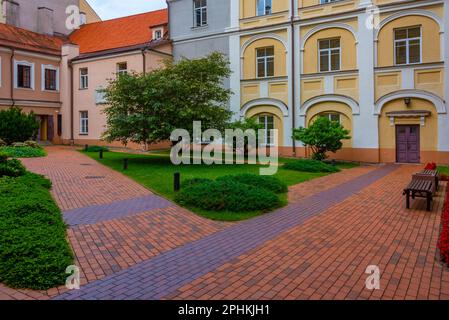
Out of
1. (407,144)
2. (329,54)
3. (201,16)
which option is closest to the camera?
(407,144)

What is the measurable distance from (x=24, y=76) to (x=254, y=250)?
28934 millimetres

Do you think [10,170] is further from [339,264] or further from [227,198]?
[339,264]

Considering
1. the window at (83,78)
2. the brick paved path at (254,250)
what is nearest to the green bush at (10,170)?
the brick paved path at (254,250)

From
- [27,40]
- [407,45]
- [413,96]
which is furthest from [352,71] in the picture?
[27,40]

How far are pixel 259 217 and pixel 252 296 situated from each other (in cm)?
410

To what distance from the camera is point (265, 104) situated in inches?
953

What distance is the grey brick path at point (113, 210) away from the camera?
805 centimetres

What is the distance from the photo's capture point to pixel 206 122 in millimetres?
18109

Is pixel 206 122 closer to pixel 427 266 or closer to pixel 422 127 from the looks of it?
pixel 422 127

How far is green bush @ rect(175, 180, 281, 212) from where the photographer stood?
29.3 ft

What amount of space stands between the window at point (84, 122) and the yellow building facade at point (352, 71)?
13.0 meters

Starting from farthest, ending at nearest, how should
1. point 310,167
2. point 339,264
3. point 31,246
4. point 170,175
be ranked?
point 310,167
point 170,175
point 339,264
point 31,246

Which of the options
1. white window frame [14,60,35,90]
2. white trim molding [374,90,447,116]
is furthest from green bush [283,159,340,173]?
white window frame [14,60,35,90]
